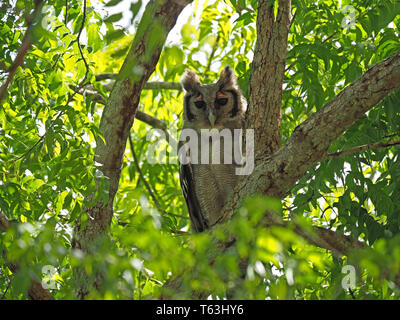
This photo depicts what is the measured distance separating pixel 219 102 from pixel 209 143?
47 cm

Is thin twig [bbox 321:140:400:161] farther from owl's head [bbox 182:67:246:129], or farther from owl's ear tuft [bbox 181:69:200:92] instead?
owl's ear tuft [bbox 181:69:200:92]

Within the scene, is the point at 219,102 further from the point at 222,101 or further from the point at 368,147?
the point at 368,147

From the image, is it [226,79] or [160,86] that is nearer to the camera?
[226,79]

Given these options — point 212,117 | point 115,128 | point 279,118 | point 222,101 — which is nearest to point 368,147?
point 279,118

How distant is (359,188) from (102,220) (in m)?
1.85

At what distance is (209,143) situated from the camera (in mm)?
5555

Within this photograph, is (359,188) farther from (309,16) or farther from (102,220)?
(102,220)

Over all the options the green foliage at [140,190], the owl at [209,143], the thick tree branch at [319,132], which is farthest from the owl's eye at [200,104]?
the thick tree branch at [319,132]

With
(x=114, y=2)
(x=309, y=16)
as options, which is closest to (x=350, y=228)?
(x=309, y=16)

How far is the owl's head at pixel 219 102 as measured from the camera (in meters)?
5.45

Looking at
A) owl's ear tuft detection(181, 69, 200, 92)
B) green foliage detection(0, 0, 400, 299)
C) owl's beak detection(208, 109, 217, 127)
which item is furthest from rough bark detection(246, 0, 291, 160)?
owl's ear tuft detection(181, 69, 200, 92)

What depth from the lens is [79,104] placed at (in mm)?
4109

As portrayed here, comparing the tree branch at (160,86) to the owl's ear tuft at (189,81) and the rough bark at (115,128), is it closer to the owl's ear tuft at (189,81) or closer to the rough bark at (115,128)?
the owl's ear tuft at (189,81)
